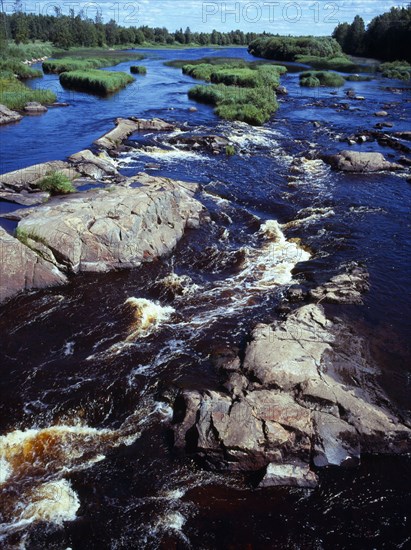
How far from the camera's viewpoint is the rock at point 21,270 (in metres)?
17.2

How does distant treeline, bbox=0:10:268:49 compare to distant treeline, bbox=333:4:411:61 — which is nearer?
distant treeline, bbox=333:4:411:61

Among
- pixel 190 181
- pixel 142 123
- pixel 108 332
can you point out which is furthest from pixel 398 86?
pixel 108 332

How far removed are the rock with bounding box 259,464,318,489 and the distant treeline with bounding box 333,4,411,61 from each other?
110 metres

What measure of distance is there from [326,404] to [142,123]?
123 feet

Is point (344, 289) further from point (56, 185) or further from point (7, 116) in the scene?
point (7, 116)

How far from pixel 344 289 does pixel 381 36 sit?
11442 centimetres

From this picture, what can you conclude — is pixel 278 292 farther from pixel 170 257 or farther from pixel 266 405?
pixel 266 405

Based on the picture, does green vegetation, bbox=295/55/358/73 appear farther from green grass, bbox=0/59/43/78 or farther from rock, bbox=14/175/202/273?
rock, bbox=14/175/202/273

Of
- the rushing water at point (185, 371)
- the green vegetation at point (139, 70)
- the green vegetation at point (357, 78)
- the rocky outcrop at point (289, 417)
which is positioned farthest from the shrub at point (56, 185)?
the green vegetation at point (357, 78)

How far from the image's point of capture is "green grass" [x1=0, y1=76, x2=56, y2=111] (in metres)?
46.6

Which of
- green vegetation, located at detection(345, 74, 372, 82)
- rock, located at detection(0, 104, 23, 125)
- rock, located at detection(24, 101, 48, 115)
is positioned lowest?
rock, located at detection(0, 104, 23, 125)

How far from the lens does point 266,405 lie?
12055 millimetres

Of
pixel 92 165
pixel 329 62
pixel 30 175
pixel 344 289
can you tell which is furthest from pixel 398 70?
pixel 344 289

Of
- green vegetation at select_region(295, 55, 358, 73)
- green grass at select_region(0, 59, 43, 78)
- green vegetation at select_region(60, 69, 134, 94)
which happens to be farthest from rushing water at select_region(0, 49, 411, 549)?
green vegetation at select_region(295, 55, 358, 73)
